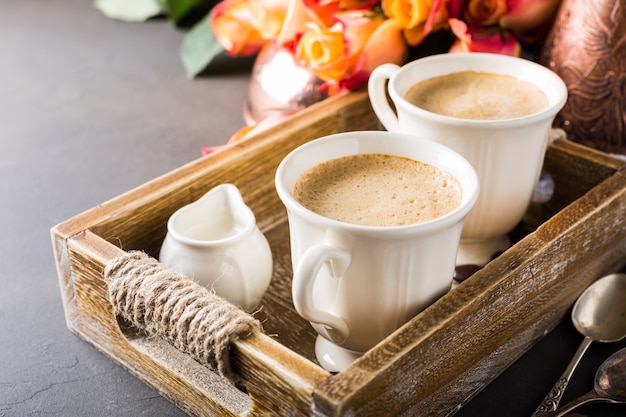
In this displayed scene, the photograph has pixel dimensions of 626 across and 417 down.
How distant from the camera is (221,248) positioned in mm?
517

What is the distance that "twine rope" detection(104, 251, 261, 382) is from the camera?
445 mm

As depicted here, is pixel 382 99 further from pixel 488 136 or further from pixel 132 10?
pixel 132 10

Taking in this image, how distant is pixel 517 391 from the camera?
0.53 meters

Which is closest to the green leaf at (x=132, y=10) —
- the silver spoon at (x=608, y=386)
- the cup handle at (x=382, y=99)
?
the cup handle at (x=382, y=99)

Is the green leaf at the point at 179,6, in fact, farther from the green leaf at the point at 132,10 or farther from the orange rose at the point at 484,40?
the orange rose at the point at 484,40

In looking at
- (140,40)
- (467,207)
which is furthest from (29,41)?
(467,207)

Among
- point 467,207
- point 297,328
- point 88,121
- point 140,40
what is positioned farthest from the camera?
point 140,40

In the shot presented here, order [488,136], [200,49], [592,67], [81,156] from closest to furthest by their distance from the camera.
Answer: [488,136]
[592,67]
[81,156]
[200,49]

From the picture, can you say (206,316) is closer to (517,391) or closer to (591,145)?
(517,391)

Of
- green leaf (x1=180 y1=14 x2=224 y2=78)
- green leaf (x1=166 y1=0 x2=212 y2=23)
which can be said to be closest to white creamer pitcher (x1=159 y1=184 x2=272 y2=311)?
green leaf (x1=180 y1=14 x2=224 y2=78)

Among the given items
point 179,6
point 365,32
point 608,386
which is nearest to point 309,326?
point 608,386

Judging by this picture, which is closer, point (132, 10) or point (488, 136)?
point (488, 136)

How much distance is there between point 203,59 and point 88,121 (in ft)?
0.58

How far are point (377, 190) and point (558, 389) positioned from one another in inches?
7.0
